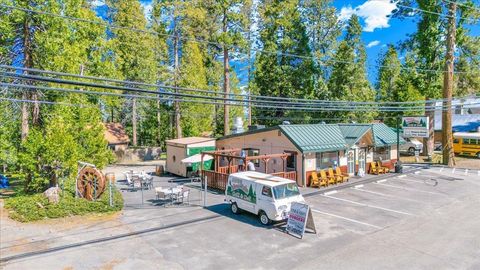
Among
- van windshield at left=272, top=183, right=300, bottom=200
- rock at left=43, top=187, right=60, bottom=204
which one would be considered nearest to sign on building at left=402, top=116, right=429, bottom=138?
A: van windshield at left=272, top=183, right=300, bottom=200

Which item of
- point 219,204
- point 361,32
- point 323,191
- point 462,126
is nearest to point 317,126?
point 323,191

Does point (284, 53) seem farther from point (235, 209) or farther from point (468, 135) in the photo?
point (235, 209)

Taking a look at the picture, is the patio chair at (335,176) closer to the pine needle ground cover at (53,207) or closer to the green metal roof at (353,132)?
the green metal roof at (353,132)

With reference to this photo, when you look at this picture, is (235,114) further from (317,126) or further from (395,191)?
(395,191)

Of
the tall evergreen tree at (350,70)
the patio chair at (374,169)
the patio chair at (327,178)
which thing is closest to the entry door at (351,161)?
the patio chair at (374,169)

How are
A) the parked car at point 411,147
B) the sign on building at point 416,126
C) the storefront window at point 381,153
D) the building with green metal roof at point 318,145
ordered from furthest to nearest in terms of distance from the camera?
the parked car at point 411,147 < the sign on building at point 416,126 < the storefront window at point 381,153 < the building with green metal roof at point 318,145

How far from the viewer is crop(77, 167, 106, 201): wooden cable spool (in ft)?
59.1

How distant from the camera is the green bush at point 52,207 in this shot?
51.8 feet

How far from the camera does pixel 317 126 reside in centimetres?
2545

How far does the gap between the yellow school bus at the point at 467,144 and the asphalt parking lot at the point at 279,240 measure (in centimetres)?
2263

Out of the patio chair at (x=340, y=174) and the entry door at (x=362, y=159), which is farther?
the entry door at (x=362, y=159)

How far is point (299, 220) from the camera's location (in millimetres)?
13953

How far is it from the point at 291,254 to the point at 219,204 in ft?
24.1

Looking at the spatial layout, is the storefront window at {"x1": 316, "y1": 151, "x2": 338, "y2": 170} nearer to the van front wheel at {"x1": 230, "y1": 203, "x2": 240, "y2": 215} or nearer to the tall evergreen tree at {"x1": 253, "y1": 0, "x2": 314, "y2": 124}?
the van front wheel at {"x1": 230, "y1": 203, "x2": 240, "y2": 215}
